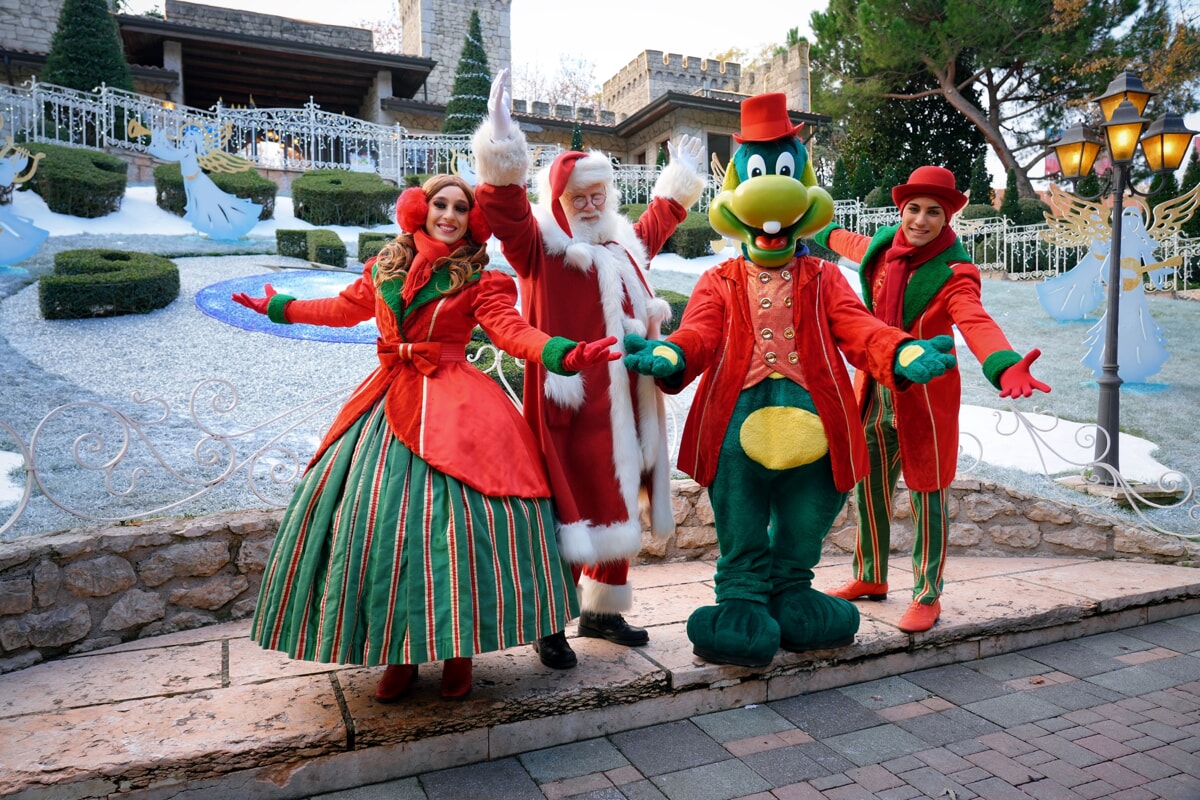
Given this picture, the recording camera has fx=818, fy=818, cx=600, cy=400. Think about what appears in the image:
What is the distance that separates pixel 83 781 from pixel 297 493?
0.86m

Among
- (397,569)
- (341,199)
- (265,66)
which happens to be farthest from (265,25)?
(397,569)

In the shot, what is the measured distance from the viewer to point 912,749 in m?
2.50

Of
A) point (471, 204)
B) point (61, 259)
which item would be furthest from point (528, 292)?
point (61, 259)

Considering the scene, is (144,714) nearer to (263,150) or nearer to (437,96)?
(263,150)

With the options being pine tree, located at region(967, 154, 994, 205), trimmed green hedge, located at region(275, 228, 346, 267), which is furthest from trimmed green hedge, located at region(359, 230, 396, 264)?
pine tree, located at region(967, 154, 994, 205)

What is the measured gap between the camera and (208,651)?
2.98 metres

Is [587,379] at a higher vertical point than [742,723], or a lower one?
higher

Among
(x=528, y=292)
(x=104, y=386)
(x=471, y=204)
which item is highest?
(x=471, y=204)

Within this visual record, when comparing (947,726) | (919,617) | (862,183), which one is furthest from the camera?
(862,183)

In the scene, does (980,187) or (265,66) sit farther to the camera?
(265,66)

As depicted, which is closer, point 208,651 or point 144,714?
point 144,714

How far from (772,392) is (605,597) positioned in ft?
3.04

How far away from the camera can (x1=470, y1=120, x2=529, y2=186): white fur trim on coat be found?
98.7 inches

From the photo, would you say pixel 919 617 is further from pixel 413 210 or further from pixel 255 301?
pixel 255 301
